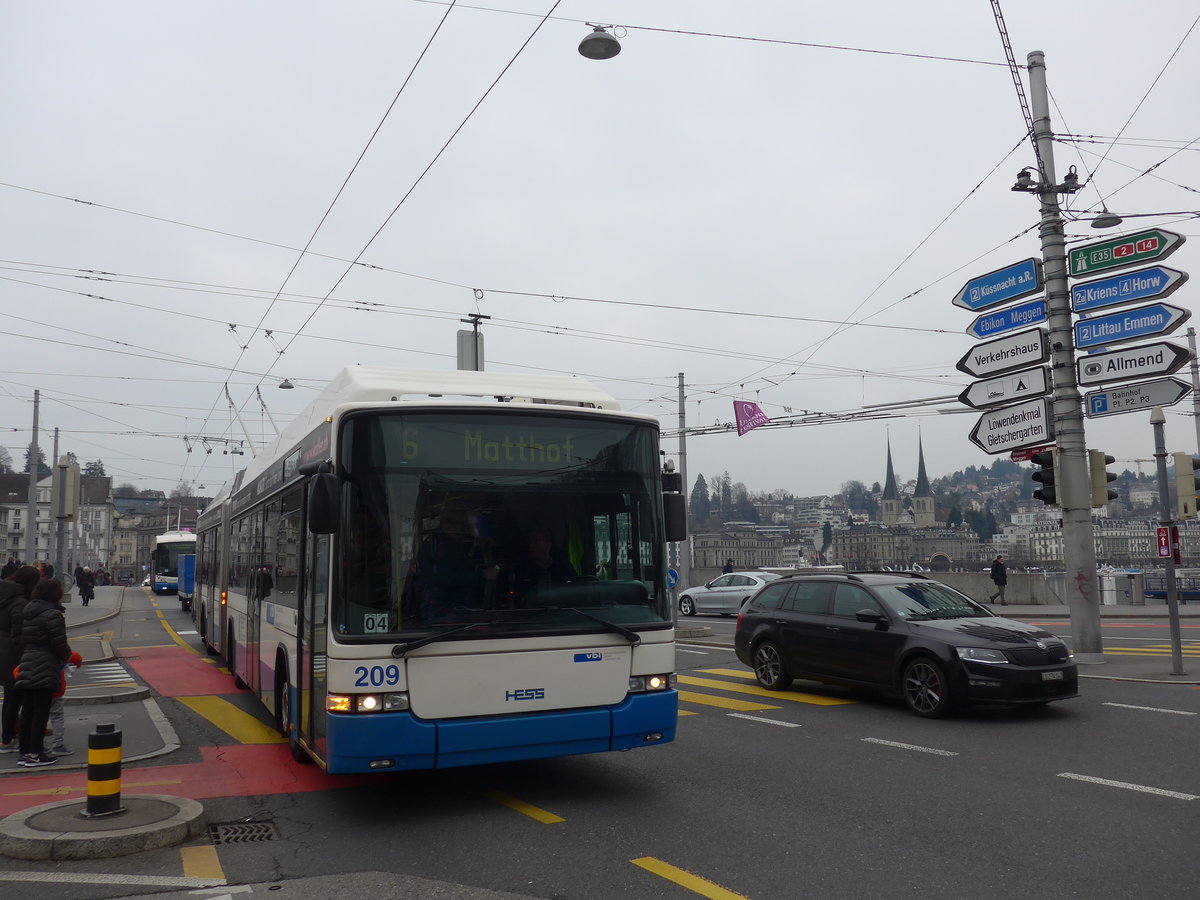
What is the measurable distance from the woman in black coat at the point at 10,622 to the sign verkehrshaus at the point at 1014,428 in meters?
13.8

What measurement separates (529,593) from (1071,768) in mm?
4785

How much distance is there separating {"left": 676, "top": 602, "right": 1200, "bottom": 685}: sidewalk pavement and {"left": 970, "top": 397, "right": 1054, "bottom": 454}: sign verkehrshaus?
3.39 meters

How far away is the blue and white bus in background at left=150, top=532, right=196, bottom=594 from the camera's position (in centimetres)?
4875

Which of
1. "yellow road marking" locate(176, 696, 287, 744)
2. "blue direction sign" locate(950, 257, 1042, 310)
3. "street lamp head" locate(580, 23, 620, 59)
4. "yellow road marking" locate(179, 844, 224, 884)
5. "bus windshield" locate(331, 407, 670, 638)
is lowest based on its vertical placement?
"yellow road marking" locate(176, 696, 287, 744)

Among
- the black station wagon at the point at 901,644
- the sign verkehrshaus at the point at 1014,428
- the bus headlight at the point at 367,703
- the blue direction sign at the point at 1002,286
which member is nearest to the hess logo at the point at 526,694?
the bus headlight at the point at 367,703

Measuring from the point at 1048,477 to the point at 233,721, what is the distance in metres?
12.2

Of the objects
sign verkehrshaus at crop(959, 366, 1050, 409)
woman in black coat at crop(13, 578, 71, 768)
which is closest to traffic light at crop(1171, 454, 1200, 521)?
sign verkehrshaus at crop(959, 366, 1050, 409)

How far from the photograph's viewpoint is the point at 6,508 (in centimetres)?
12050

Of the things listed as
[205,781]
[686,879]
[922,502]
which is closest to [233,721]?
[205,781]

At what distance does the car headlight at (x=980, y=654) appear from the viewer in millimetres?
10641

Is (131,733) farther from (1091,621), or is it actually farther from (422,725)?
(1091,621)

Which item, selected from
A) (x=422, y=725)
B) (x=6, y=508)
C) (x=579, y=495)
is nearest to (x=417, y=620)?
(x=422, y=725)

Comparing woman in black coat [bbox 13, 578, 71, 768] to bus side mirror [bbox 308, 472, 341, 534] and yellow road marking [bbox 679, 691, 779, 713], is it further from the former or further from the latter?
yellow road marking [bbox 679, 691, 779, 713]

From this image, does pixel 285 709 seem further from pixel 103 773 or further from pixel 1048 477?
pixel 1048 477
